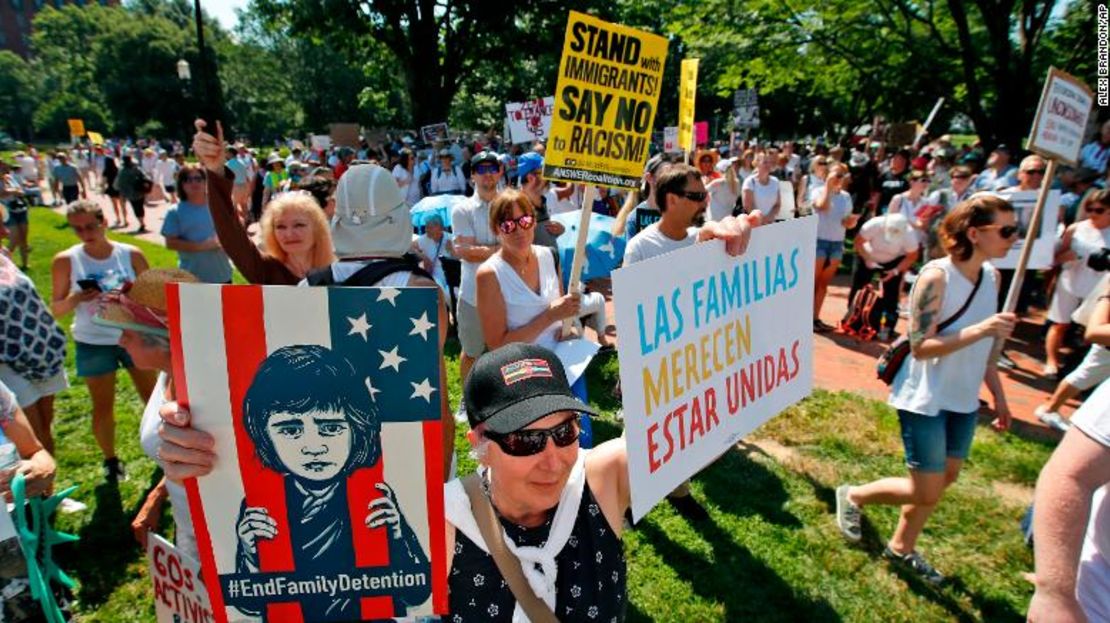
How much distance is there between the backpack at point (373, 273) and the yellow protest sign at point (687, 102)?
3.87 m

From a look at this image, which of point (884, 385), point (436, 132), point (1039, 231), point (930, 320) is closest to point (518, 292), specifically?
point (930, 320)

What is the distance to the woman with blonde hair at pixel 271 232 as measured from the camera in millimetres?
3287

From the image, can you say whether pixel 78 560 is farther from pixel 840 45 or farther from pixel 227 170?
pixel 840 45

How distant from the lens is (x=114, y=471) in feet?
15.0

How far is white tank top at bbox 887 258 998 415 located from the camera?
121 inches

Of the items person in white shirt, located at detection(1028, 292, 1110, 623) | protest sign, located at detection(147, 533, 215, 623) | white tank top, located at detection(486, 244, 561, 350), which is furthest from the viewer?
white tank top, located at detection(486, 244, 561, 350)

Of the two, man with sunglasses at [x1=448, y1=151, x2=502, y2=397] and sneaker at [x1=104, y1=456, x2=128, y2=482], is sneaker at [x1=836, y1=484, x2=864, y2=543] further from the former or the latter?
sneaker at [x1=104, y1=456, x2=128, y2=482]

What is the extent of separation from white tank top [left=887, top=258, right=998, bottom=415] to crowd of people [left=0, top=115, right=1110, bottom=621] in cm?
1

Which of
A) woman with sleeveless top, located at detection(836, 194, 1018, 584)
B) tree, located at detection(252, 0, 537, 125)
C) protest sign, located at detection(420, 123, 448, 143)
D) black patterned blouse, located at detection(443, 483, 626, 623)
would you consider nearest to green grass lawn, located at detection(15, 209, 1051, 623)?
woman with sleeveless top, located at detection(836, 194, 1018, 584)

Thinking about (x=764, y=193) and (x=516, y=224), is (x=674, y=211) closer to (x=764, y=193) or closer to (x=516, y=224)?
(x=516, y=224)

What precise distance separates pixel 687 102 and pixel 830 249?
3119 millimetres

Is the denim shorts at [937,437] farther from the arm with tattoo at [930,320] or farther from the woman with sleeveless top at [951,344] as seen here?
the arm with tattoo at [930,320]

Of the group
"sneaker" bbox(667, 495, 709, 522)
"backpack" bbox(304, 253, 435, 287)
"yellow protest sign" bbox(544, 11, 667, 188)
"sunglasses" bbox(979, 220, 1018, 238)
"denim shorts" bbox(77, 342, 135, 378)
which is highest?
"yellow protest sign" bbox(544, 11, 667, 188)

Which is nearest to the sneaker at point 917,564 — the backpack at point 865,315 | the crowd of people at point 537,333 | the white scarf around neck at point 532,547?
the crowd of people at point 537,333
